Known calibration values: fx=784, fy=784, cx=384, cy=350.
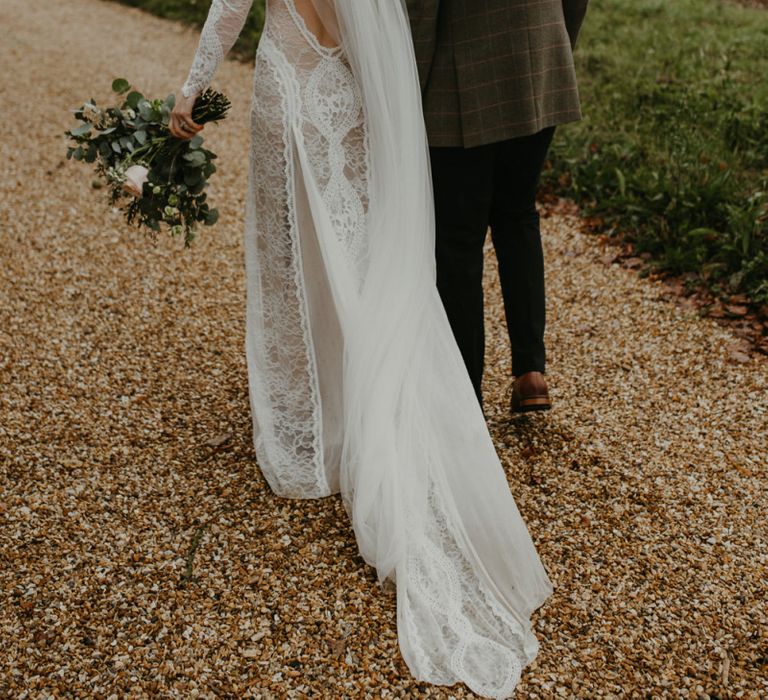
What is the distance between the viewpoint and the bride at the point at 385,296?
7.04ft

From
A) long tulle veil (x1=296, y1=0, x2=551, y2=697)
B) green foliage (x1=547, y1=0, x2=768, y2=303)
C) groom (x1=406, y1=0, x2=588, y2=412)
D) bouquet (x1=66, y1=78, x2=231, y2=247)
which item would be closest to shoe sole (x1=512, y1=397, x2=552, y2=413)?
groom (x1=406, y1=0, x2=588, y2=412)

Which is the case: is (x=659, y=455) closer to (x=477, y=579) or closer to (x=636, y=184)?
(x=477, y=579)

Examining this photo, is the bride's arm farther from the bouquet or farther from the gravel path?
the gravel path

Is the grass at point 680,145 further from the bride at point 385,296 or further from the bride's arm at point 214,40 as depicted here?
the bride's arm at point 214,40

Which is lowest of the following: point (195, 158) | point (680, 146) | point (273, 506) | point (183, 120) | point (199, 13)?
point (273, 506)

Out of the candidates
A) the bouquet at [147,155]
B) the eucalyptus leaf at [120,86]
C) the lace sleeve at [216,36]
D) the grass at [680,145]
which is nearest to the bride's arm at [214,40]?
the lace sleeve at [216,36]

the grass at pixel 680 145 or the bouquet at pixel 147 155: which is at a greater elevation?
the bouquet at pixel 147 155

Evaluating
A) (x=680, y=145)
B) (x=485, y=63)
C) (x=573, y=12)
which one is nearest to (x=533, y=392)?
(x=485, y=63)

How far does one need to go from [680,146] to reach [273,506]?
3.59 meters

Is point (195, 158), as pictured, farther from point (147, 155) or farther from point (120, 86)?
point (120, 86)

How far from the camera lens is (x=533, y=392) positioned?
2850 millimetres

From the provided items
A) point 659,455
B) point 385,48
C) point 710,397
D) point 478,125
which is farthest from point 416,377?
point 710,397

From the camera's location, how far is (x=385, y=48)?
2.17m

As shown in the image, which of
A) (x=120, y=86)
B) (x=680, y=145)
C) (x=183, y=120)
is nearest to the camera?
(x=183, y=120)
